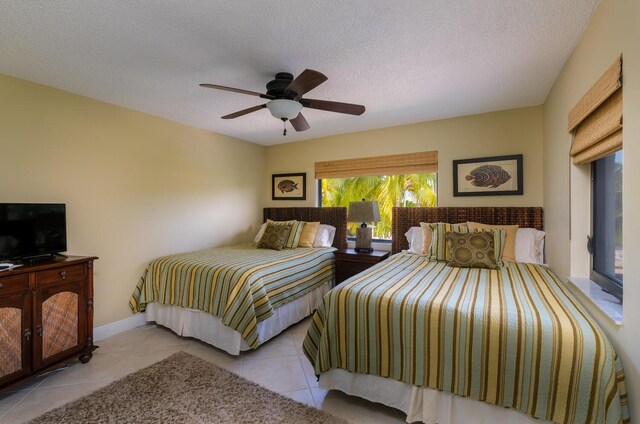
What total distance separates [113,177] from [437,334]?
3.20 metres

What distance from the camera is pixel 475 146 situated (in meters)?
3.18

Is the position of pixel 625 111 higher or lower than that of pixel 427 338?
higher

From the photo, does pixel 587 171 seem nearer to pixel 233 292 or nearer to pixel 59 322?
pixel 233 292

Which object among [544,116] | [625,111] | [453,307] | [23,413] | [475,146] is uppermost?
[544,116]

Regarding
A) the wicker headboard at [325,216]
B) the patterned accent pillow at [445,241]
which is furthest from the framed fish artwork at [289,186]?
the patterned accent pillow at [445,241]

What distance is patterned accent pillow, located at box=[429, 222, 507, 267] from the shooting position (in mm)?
2480

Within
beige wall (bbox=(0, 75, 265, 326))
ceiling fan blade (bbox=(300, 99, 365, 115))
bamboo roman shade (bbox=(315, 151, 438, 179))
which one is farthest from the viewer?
bamboo roman shade (bbox=(315, 151, 438, 179))

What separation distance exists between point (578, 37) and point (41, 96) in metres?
4.02

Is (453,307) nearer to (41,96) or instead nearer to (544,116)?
(544,116)

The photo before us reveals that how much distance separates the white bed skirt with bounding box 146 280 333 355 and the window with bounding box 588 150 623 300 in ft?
7.79

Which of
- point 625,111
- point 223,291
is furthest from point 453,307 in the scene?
point 223,291

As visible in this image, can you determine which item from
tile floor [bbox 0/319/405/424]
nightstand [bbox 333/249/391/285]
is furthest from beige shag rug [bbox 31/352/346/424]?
nightstand [bbox 333/249/391/285]

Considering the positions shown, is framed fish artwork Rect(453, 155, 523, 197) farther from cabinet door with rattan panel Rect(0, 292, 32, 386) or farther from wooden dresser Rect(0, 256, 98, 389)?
cabinet door with rattan panel Rect(0, 292, 32, 386)

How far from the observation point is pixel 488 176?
10.2 feet
